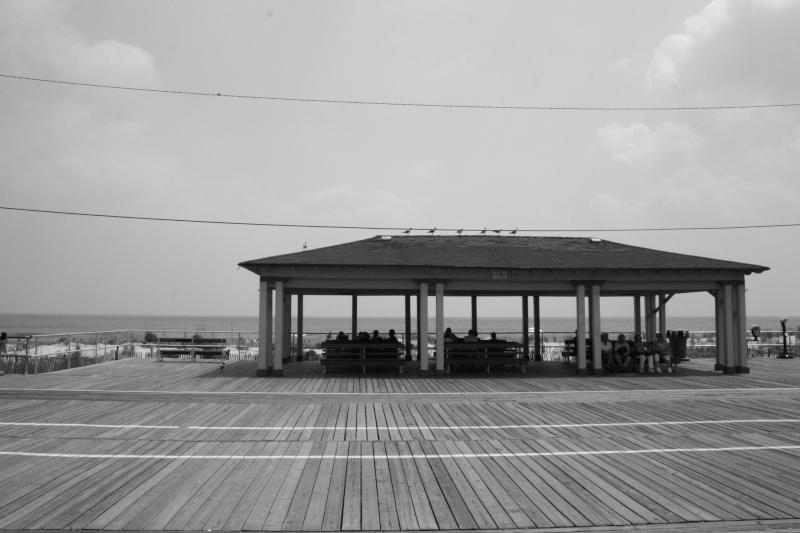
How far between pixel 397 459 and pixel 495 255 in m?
11.6

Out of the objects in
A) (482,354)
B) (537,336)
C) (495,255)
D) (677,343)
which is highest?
(495,255)

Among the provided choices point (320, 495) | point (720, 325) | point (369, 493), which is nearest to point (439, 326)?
point (720, 325)

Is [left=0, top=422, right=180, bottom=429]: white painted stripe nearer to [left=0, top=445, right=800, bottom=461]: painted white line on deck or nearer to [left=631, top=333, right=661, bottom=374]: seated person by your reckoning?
[left=0, top=445, right=800, bottom=461]: painted white line on deck

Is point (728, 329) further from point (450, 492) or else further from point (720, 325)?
point (450, 492)

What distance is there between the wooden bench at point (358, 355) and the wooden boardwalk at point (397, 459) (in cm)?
306

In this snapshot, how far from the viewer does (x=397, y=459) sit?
6.90 m

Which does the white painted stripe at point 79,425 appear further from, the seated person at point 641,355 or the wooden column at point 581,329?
the seated person at point 641,355

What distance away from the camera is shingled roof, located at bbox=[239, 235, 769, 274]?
634 inches

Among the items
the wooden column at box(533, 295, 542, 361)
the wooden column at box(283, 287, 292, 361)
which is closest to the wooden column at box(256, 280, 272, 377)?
the wooden column at box(283, 287, 292, 361)

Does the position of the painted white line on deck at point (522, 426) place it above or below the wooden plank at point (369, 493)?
below

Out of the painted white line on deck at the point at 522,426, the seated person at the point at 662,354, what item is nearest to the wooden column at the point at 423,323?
the seated person at the point at 662,354

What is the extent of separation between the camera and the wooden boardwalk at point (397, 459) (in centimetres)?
500

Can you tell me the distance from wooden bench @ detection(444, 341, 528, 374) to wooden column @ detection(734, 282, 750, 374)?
20.4ft

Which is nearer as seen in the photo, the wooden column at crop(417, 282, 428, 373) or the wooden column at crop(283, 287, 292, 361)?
the wooden column at crop(417, 282, 428, 373)
